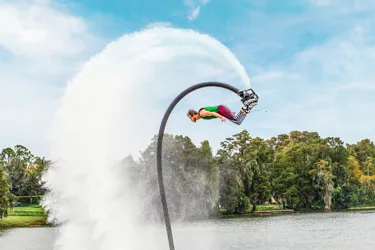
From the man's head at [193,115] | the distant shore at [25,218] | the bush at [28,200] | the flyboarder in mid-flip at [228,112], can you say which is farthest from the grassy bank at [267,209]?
the flyboarder in mid-flip at [228,112]

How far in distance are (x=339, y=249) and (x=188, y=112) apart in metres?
21.7

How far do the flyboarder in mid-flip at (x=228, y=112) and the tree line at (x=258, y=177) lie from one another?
47734mm

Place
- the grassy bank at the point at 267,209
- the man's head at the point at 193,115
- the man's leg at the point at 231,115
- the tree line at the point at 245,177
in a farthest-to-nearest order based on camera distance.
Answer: the grassy bank at the point at 267,209 < the tree line at the point at 245,177 < the man's head at the point at 193,115 < the man's leg at the point at 231,115

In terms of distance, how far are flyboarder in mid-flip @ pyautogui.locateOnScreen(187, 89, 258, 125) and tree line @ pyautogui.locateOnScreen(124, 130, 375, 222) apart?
4773 cm

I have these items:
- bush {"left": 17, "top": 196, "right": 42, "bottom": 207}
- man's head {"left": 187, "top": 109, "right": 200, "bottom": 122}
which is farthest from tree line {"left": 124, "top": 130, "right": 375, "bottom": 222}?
man's head {"left": 187, "top": 109, "right": 200, "bottom": 122}

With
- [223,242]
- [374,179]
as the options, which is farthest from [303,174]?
[223,242]

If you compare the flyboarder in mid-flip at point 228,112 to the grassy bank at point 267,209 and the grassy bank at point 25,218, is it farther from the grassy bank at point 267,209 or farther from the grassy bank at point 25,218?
the grassy bank at point 267,209

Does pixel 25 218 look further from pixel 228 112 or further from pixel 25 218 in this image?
pixel 228 112

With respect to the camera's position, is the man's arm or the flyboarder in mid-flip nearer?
the flyboarder in mid-flip

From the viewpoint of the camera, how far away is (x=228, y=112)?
29.9 feet

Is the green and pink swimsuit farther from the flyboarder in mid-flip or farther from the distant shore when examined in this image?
the distant shore

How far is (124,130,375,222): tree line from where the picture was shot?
59.3 meters

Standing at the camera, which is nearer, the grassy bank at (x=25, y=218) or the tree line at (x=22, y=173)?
the grassy bank at (x=25, y=218)

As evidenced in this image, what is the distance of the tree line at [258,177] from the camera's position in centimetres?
5934
